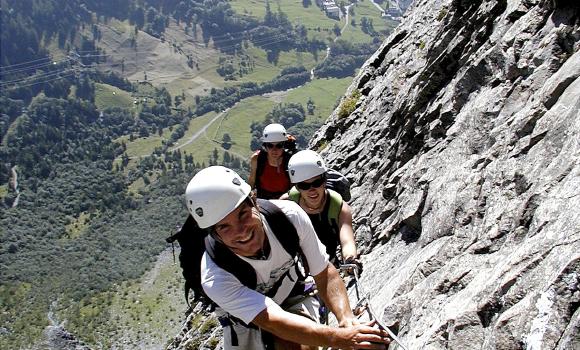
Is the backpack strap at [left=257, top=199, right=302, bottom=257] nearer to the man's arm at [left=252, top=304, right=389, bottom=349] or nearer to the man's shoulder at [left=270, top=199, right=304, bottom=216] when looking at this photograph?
the man's shoulder at [left=270, top=199, right=304, bottom=216]

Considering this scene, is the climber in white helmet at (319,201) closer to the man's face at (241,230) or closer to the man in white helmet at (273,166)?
the man's face at (241,230)

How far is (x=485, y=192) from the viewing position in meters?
8.73

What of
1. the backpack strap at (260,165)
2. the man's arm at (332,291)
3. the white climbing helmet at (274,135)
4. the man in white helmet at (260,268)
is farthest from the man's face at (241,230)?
the backpack strap at (260,165)

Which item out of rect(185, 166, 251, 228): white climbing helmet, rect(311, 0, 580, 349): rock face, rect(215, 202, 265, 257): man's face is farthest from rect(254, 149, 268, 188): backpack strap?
rect(215, 202, 265, 257): man's face

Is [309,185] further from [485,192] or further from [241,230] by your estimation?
[241,230]

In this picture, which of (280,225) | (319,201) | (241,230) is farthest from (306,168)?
(241,230)

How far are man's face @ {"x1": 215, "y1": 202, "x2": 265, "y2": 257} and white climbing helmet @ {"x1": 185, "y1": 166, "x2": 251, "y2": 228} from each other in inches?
3.7

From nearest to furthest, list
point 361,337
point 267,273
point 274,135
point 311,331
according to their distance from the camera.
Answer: point 311,331
point 361,337
point 267,273
point 274,135

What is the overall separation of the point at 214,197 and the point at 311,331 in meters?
2.04

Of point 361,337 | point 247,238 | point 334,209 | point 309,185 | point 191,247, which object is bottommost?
point 334,209

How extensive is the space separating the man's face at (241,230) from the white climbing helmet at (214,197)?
3.7 inches

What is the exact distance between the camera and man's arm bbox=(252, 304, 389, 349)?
6.43 m

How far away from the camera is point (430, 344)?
658 centimetres

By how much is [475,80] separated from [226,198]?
25.9 ft
